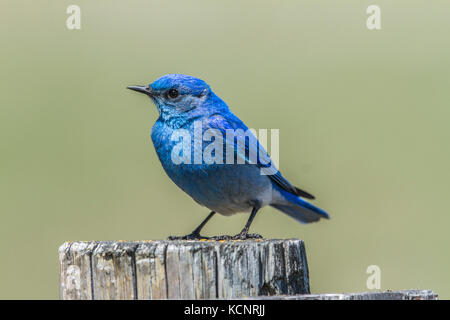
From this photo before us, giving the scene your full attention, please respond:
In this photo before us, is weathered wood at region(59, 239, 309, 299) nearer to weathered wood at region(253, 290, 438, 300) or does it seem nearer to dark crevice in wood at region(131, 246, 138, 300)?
dark crevice in wood at region(131, 246, 138, 300)

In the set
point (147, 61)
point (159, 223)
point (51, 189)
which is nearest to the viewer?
point (159, 223)

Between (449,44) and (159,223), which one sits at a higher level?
(449,44)

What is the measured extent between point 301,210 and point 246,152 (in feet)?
4.10

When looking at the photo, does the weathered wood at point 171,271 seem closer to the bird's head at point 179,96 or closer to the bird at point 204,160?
the bird at point 204,160

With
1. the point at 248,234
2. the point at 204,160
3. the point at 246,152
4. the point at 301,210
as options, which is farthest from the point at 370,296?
the point at 301,210

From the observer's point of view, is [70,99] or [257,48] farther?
[257,48]

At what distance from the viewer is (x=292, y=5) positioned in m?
13.2

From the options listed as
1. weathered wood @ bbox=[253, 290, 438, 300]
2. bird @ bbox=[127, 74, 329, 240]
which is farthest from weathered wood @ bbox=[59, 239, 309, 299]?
bird @ bbox=[127, 74, 329, 240]

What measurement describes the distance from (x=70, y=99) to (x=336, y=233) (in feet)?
13.9

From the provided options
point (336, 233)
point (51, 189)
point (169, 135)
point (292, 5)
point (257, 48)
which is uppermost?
point (292, 5)

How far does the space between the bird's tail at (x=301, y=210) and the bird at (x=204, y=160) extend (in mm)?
539

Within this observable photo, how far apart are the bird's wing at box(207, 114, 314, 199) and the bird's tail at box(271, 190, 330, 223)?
30 cm
